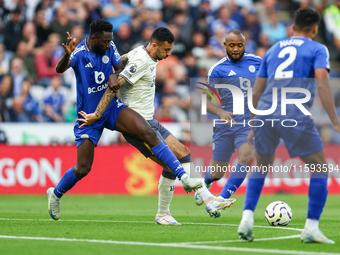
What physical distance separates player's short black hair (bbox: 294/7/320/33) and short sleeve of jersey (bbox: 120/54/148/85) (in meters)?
2.58

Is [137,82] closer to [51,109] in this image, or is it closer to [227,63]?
[227,63]

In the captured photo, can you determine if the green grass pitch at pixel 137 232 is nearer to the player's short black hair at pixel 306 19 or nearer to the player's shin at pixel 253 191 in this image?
the player's shin at pixel 253 191

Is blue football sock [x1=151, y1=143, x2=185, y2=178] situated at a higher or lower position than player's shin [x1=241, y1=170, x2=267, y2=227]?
higher

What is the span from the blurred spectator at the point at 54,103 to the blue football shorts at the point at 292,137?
10.3 m

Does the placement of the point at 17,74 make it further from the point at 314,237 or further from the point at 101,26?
the point at 314,237

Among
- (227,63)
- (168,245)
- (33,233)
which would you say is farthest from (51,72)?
(168,245)

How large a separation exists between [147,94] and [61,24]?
10.2 metres

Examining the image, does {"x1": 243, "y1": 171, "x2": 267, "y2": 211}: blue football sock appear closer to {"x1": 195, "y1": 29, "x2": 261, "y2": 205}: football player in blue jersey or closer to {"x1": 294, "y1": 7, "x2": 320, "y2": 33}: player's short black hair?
{"x1": 294, "y1": 7, "x2": 320, "y2": 33}: player's short black hair

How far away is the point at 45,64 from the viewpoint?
16.3m

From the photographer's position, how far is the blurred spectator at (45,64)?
1612 cm

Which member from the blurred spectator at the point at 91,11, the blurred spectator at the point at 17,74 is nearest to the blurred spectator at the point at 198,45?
the blurred spectator at the point at 91,11

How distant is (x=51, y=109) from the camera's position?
49.6 ft

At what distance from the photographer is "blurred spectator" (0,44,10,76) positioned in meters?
16.1

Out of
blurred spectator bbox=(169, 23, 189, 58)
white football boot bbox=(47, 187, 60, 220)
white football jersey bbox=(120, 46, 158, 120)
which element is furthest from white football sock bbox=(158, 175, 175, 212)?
blurred spectator bbox=(169, 23, 189, 58)
